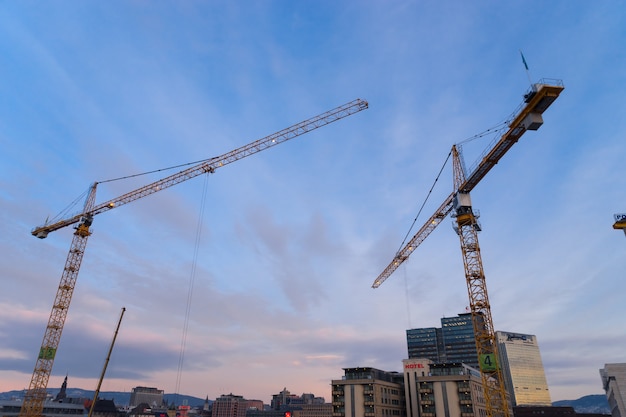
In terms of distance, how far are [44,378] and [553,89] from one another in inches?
4982

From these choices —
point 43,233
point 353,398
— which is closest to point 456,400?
point 353,398

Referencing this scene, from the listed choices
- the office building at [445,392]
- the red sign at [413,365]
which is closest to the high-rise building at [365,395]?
the office building at [445,392]

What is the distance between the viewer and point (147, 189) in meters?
113

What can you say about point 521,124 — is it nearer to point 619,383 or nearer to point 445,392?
point 445,392

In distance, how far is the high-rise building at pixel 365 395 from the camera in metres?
135

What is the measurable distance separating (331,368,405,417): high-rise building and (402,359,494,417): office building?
8246 millimetres

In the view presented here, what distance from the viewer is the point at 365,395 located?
448ft

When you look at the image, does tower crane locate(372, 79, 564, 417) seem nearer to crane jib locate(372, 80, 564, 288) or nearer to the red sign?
crane jib locate(372, 80, 564, 288)

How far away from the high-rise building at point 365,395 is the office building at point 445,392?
8.25 metres

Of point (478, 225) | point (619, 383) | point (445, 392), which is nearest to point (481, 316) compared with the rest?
point (478, 225)

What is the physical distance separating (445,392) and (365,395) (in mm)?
26483

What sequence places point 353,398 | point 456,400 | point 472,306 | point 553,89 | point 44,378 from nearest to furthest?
point 553,89 → point 472,306 → point 44,378 → point 456,400 → point 353,398

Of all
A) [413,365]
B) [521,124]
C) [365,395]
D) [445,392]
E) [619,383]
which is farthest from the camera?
[619,383]

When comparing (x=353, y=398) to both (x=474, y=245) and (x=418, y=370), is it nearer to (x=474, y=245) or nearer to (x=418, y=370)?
(x=418, y=370)
